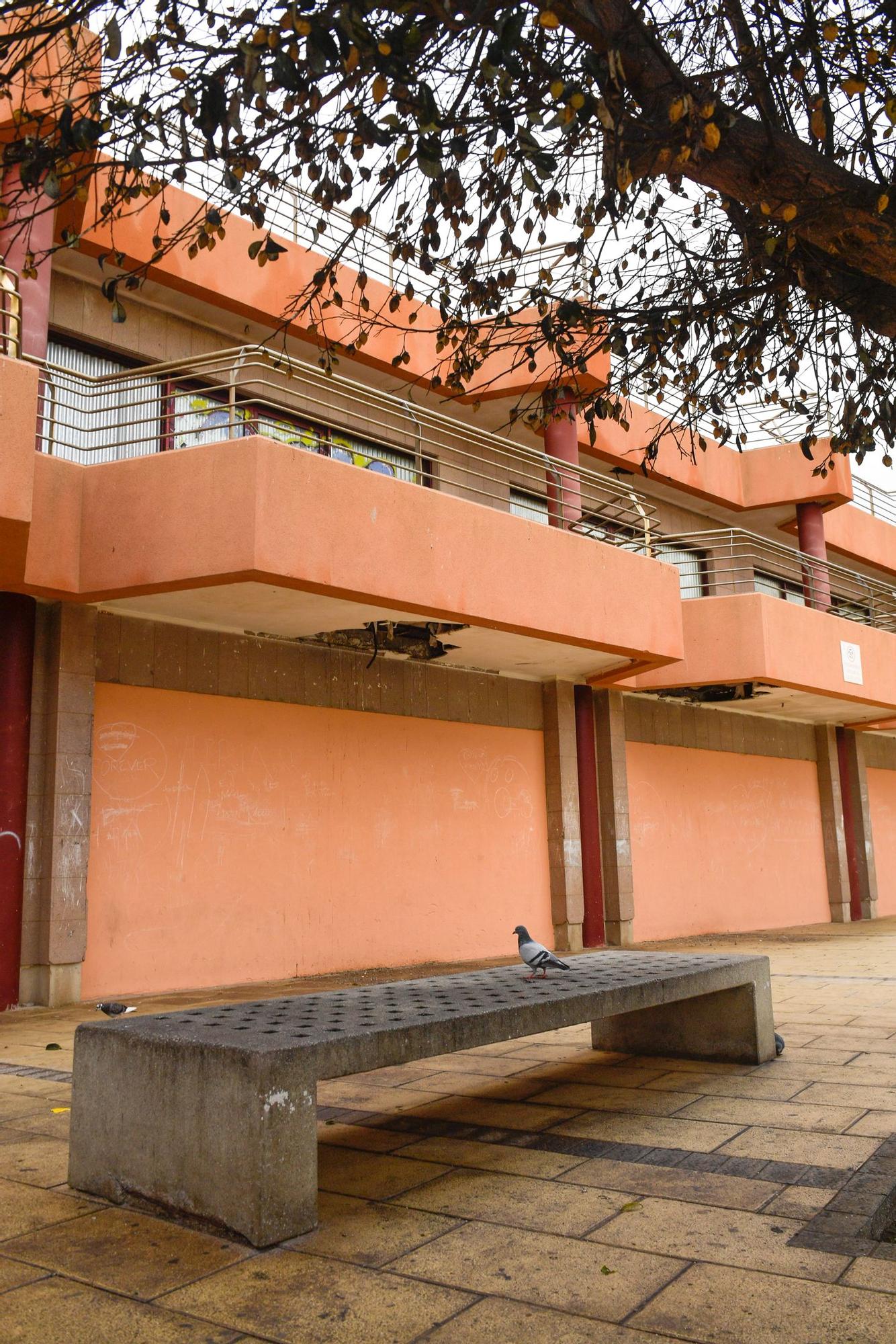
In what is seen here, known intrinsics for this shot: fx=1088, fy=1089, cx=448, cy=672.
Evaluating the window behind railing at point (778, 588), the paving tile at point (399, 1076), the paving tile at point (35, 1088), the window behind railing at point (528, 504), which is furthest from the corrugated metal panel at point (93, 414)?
the window behind railing at point (778, 588)

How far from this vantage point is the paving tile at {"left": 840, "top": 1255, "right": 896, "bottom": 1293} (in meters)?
3.11

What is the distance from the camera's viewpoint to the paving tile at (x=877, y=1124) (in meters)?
4.71

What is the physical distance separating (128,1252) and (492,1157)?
63.2 inches

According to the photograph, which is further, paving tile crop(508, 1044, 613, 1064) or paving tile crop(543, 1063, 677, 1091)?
paving tile crop(508, 1044, 613, 1064)

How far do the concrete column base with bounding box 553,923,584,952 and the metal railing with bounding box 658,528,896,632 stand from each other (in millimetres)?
5818

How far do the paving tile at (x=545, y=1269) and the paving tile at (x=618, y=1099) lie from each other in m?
1.78

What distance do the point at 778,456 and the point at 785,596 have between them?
3139mm

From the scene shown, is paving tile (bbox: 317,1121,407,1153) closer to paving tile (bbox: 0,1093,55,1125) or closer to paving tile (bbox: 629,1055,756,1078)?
paving tile (bbox: 0,1093,55,1125)

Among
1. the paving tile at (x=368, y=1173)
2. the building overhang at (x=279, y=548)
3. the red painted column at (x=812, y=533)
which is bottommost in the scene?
the paving tile at (x=368, y=1173)

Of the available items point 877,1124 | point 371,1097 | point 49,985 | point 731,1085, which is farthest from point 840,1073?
point 49,985

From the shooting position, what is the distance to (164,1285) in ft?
10.4

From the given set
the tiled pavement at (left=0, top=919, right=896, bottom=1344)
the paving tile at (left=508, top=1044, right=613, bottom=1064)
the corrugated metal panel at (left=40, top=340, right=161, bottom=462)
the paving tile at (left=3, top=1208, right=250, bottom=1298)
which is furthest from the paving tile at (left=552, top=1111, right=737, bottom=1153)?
the corrugated metal panel at (left=40, top=340, right=161, bottom=462)

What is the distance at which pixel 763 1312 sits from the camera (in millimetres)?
2943

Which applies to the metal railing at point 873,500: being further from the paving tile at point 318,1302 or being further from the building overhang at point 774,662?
the paving tile at point 318,1302
